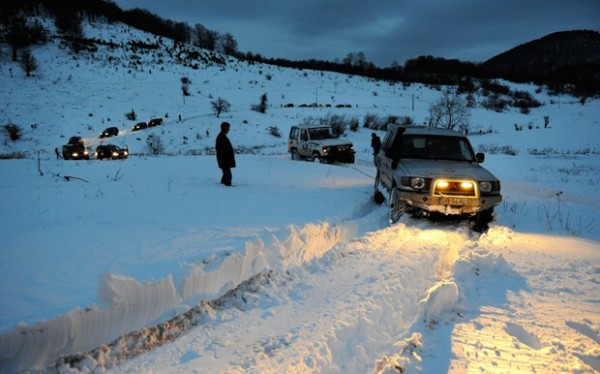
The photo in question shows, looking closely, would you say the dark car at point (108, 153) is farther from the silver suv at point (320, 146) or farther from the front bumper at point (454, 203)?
the front bumper at point (454, 203)

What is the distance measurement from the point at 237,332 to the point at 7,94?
47.0 m

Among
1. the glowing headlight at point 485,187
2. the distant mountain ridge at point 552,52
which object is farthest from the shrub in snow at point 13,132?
the distant mountain ridge at point 552,52

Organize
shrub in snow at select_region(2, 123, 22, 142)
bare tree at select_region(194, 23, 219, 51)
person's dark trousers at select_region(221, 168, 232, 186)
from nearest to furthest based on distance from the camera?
person's dark trousers at select_region(221, 168, 232, 186)
shrub in snow at select_region(2, 123, 22, 142)
bare tree at select_region(194, 23, 219, 51)

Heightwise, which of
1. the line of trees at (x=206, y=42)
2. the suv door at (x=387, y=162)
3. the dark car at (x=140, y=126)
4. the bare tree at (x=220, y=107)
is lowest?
the suv door at (x=387, y=162)

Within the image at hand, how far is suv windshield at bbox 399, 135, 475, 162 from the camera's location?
7492mm

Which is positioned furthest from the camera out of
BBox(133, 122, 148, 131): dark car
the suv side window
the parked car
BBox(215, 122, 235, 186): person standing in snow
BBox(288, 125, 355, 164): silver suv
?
BBox(133, 122, 148, 131): dark car

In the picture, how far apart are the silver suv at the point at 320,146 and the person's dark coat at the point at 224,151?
8332 mm

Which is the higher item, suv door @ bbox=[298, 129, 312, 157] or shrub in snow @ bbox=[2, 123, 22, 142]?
shrub in snow @ bbox=[2, 123, 22, 142]

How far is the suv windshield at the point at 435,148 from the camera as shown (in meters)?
7.49

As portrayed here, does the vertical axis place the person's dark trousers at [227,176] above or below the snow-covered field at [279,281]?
above

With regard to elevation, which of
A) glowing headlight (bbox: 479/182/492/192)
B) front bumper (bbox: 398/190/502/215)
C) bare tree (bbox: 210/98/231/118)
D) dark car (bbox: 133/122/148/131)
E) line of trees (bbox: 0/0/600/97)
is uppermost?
line of trees (bbox: 0/0/600/97)

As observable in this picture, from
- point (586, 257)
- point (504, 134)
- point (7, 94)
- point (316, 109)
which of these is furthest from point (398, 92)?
point (586, 257)

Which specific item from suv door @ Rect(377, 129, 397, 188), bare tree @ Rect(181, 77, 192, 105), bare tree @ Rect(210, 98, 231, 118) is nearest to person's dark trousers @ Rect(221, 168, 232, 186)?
suv door @ Rect(377, 129, 397, 188)

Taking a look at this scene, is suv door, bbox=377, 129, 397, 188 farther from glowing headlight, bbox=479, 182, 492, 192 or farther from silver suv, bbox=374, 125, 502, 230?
glowing headlight, bbox=479, 182, 492, 192
